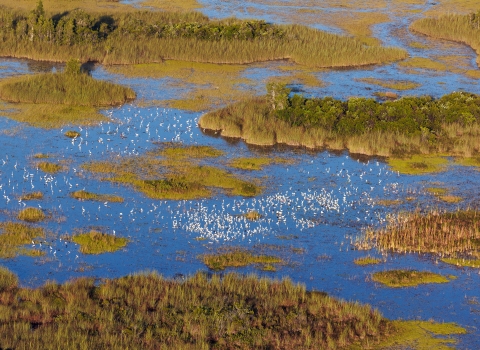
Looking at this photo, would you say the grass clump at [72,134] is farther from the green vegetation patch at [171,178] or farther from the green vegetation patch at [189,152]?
the green vegetation patch at [189,152]

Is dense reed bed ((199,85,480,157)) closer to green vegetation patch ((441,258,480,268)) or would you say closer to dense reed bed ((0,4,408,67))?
green vegetation patch ((441,258,480,268))

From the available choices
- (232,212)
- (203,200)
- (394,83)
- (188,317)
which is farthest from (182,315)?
(394,83)

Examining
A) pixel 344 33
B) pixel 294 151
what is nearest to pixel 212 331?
pixel 294 151

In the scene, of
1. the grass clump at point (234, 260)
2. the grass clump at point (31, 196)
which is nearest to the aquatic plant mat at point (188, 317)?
the grass clump at point (234, 260)

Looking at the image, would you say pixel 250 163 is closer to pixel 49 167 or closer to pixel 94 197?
pixel 94 197

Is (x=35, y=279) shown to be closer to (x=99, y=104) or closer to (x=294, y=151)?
(x=294, y=151)

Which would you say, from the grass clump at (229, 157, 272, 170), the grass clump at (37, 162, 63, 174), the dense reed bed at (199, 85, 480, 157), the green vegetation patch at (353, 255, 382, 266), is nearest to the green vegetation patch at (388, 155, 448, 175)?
the dense reed bed at (199, 85, 480, 157)
